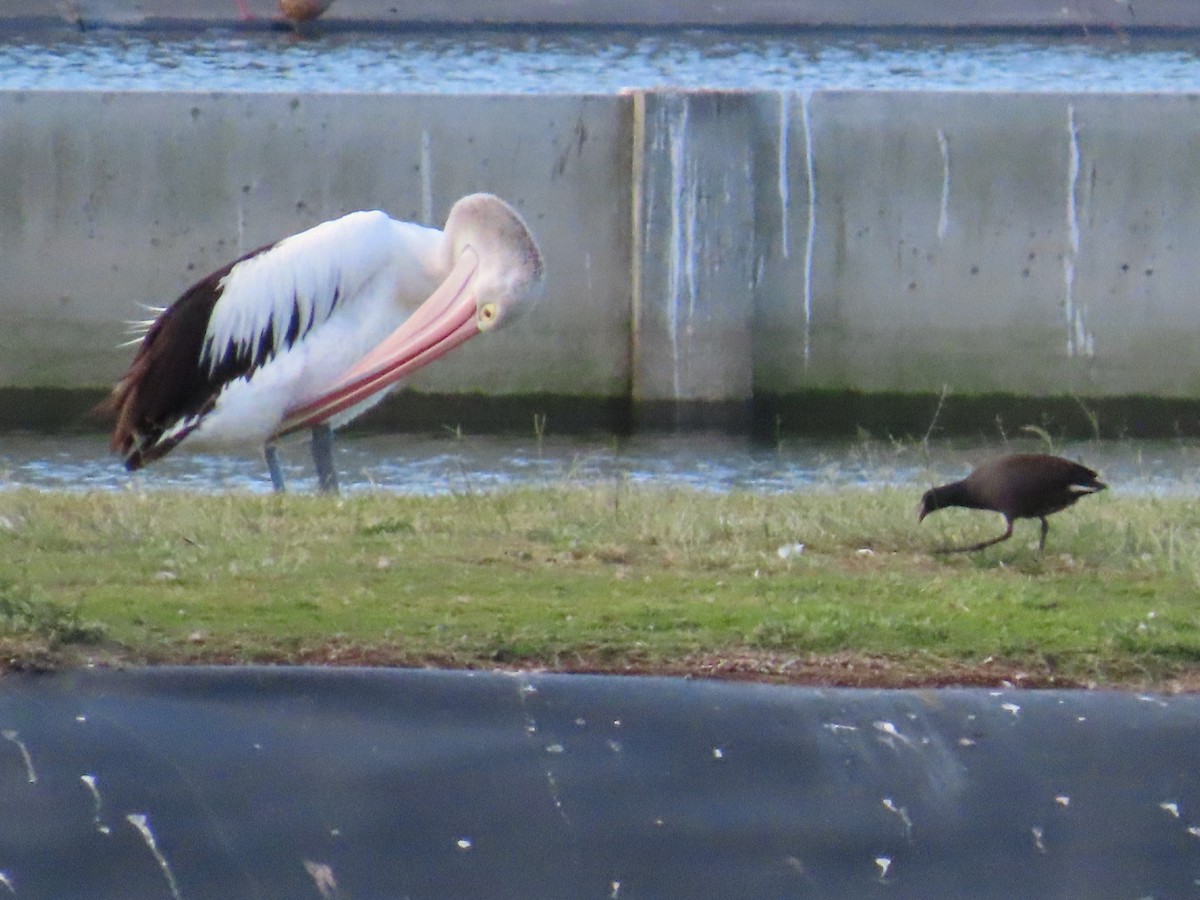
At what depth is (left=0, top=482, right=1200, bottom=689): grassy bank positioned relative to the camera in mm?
5133

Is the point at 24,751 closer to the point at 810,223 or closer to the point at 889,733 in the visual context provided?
the point at 889,733

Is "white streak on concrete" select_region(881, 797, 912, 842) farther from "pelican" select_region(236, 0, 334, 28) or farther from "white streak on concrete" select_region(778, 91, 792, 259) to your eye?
"pelican" select_region(236, 0, 334, 28)

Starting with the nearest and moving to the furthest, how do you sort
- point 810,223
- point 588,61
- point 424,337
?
point 424,337
point 810,223
point 588,61

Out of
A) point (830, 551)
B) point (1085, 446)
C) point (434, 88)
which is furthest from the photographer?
point (434, 88)

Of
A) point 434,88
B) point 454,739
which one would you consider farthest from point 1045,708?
point 434,88

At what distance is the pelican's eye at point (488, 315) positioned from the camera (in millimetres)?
8086

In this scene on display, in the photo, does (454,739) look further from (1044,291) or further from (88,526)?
(1044,291)

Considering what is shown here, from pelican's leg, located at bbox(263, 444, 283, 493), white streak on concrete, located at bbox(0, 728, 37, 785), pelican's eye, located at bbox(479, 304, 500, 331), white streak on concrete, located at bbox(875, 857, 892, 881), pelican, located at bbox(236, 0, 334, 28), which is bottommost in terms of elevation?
pelican's leg, located at bbox(263, 444, 283, 493)

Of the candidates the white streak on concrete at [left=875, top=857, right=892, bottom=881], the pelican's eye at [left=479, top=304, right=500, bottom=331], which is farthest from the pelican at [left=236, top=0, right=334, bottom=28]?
the white streak on concrete at [left=875, top=857, right=892, bottom=881]

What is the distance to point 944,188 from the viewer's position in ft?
48.5

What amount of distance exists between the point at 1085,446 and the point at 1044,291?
52.8 inches

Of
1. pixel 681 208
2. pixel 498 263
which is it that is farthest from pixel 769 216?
pixel 498 263

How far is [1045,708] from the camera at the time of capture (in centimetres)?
487

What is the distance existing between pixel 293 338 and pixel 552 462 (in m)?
4.97
